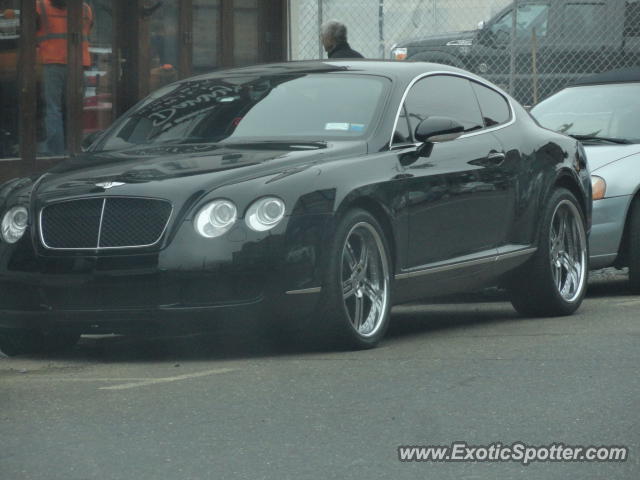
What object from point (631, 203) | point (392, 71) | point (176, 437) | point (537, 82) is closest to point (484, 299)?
point (631, 203)

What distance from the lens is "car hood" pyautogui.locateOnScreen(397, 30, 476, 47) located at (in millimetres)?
19922

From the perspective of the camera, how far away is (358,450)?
207 inches

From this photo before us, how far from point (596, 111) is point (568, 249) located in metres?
2.43

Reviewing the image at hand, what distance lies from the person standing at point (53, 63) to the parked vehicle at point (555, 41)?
221 inches

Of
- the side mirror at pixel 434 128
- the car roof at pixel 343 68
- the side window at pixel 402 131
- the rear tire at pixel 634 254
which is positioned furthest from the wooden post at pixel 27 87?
the side mirror at pixel 434 128

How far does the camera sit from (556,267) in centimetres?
950

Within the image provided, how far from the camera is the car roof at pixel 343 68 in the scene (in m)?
8.67

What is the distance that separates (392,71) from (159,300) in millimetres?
2216

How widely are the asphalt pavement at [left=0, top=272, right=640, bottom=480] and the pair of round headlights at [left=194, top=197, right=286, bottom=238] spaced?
63 centimetres

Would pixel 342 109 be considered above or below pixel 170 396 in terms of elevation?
above

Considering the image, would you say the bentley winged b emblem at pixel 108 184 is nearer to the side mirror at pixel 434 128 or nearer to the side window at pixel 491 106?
the side mirror at pixel 434 128

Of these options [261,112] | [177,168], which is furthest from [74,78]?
[177,168]

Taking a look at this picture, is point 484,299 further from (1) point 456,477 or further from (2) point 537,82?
(2) point 537,82

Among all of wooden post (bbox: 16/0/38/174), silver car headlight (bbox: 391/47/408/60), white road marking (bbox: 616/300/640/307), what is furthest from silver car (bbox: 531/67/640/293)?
silver car headlight (bbox: 391/47/408/60)
